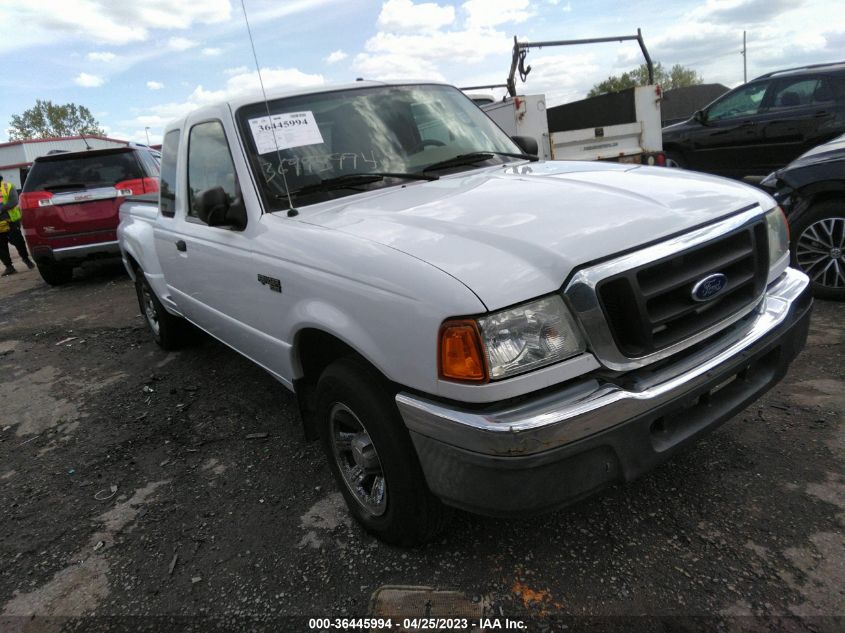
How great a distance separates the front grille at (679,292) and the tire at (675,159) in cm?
850

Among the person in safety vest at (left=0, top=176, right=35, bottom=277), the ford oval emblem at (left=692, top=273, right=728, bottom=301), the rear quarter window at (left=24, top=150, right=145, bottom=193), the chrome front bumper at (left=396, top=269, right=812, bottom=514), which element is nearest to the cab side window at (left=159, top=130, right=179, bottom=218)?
the chrome front bumper at (left=396, top=269, right=812, bottom=514)

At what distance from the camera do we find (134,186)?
852cm

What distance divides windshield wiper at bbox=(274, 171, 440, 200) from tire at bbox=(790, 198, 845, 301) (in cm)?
325

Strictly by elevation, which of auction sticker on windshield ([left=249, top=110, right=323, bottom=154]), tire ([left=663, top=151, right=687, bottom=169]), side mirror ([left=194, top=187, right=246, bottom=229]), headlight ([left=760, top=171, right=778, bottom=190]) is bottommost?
tire ([left=663, top=151, right=687, bottom=169])

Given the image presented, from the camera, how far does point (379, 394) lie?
2.13 meters

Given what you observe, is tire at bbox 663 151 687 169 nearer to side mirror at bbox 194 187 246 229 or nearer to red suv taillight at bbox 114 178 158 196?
red suv taillight at bbox 114 178 158 196

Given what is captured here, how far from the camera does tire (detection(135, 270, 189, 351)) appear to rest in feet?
16.9

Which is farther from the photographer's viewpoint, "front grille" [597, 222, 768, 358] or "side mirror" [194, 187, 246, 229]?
"side mirror" [194, 187, 246, 229]

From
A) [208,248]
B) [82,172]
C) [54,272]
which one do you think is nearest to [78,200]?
[82,172]

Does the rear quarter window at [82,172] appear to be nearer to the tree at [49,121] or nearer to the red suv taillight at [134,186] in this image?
the red suv taillight at [134,186]

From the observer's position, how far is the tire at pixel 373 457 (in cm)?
210

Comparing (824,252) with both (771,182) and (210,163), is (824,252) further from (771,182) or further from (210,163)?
(210,163)

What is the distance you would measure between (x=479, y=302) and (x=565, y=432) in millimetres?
459

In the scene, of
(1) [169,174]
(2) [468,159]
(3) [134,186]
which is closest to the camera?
(2) [468,159]
